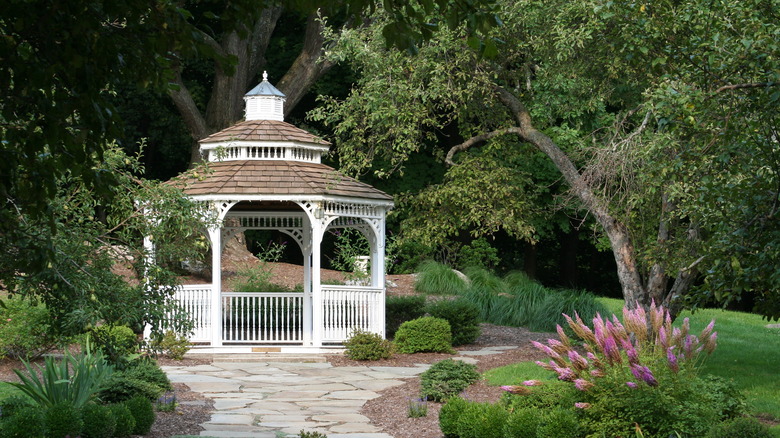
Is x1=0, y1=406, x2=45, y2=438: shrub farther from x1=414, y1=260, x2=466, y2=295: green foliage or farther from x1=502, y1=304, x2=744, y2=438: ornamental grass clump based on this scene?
x1=414, y1=260, x2=466, y2=295: green foliage

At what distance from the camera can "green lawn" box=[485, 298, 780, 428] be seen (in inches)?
385

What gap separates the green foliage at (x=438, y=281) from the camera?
21391mm

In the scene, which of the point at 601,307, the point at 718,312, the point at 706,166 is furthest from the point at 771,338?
the point at 706,166

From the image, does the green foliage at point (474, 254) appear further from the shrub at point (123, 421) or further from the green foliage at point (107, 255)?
the shrub at point (123, 421)

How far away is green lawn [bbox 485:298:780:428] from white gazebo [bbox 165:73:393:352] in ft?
12.5

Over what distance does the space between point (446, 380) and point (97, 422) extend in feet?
14.0

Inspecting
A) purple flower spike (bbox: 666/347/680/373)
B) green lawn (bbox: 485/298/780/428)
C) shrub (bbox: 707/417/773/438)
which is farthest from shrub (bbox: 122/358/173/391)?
shrub (bbox: 707/417/773/438)

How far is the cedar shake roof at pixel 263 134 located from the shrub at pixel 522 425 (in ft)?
31.3

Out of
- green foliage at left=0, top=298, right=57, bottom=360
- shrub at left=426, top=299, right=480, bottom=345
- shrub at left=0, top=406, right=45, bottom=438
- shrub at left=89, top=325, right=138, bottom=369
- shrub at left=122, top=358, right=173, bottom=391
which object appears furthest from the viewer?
shrub at left=426, top=299, right=480, bottom=345

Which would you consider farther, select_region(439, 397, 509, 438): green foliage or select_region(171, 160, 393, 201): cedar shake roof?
select_region(171, 160, 393, 201): cedar shake roof

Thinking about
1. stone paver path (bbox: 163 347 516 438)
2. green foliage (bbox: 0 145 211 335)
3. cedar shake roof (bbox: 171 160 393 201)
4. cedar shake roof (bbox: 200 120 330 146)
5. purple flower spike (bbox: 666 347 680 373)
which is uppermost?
cedar shake roof (bbox: 200 120 330 146)

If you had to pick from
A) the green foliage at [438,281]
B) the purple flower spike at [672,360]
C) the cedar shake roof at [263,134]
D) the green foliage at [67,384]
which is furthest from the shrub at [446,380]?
the green foliage at [438,281]

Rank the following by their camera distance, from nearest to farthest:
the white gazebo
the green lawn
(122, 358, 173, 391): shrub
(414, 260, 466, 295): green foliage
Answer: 1. (122, 358, 173, 391): shrub
2. the green lawn
3. the white gazebo
4. (414, 260, 466, 295): green foliage

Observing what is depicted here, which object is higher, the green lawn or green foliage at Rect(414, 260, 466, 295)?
green foliage at Rect(414, 260, 466, 295)
